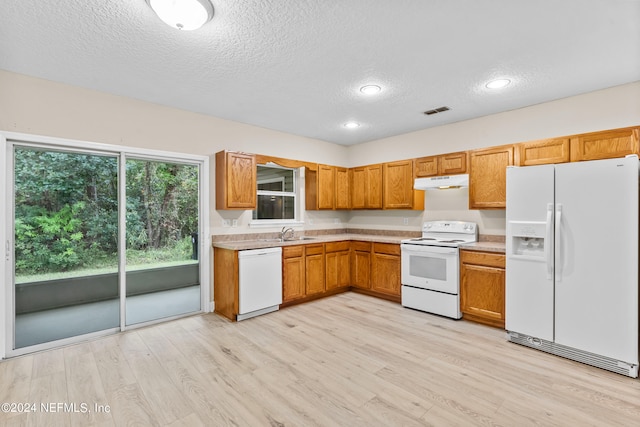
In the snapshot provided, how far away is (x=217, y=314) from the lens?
3.98 metres

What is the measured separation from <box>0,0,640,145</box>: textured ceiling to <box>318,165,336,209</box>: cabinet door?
5.48 feet

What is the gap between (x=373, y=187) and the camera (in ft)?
17.0

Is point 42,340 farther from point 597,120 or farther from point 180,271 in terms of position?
point 597,120

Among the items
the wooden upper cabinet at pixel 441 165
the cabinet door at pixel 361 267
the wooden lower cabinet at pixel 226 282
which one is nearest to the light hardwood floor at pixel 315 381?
the wooden lower cabinet at pixel 226 282

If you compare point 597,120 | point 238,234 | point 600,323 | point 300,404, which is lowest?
point 300,404

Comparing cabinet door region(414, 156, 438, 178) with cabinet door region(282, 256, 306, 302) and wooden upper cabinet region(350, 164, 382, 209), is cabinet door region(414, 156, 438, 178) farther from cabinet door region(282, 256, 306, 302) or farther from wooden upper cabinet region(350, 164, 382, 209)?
cabinet door region(282, 256, 306, 302)

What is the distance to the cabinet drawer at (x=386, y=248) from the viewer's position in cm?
440

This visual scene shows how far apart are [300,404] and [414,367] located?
1.06 meters

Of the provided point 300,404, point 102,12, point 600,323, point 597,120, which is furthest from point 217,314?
point 597,120

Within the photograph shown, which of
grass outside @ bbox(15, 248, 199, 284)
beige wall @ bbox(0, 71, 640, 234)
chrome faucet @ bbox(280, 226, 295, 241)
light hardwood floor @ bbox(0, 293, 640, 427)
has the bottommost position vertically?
light hardwood floor @ bbox(0, 293, 640, 427)

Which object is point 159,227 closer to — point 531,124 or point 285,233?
point 285,233

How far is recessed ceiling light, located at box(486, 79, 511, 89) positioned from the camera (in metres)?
2.99

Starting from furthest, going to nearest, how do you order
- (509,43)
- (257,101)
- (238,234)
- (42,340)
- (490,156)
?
(238,234) < (490,156) < (257,101) < (42,340) < (509,43)

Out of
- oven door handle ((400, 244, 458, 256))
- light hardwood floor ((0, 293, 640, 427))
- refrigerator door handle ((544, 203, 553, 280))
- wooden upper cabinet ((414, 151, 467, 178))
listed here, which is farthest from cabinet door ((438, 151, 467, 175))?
light hardwood floor ((0, 293, 640, 427))
